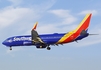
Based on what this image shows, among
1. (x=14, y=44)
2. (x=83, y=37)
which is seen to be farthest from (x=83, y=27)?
(x=14, y=44)

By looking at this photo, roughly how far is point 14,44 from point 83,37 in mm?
25193

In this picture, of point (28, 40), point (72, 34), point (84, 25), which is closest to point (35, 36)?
point (28, 40)

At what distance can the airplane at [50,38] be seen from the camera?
123 meters

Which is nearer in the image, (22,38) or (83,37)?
(83,37)

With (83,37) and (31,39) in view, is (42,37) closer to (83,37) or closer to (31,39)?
(31,39)

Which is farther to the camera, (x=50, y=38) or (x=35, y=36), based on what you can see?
(x=35, y=36)

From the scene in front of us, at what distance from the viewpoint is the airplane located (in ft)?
404

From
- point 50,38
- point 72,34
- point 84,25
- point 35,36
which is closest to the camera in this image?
point 72,34

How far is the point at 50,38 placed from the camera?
12550 centimetres

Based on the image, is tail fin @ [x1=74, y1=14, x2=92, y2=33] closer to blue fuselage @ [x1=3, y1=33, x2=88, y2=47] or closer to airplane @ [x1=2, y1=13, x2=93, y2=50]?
airplane @ [x1=2, y1=13, x2=93, y2=50]

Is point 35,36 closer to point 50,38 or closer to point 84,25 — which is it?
point 50,38

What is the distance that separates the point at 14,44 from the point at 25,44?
447 cm

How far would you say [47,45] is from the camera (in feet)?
423

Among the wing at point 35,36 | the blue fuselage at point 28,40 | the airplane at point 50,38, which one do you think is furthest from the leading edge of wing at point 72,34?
the wing at point 35,36
